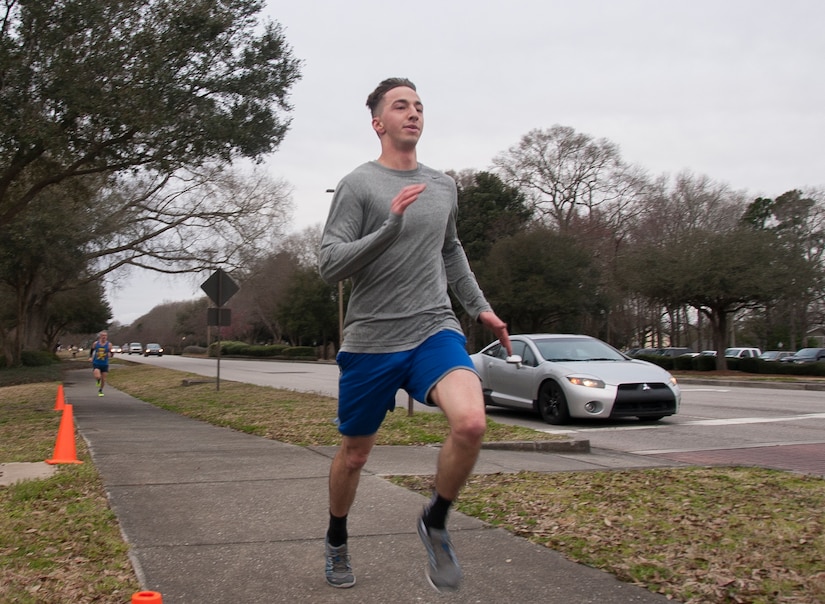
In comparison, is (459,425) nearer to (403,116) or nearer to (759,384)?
(403,116)

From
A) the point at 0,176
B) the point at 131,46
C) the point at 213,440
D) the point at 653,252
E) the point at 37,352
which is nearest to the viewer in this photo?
the point at 213,440

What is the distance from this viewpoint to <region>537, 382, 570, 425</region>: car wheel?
39.4 feet

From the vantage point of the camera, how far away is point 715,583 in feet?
12.2

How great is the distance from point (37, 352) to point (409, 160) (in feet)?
154

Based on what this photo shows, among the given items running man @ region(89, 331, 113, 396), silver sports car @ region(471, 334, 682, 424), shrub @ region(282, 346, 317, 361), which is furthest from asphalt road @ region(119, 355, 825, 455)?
shrub @ region(282, 346, 317, 361)

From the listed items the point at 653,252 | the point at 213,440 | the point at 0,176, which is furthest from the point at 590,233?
the point at 213,440

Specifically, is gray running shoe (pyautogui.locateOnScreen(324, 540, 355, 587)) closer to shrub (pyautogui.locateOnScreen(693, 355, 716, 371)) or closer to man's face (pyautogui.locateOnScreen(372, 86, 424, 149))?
man's face (pyautogui.locateOnScreen(372, 86, 424, 149))

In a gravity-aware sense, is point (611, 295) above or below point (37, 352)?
above

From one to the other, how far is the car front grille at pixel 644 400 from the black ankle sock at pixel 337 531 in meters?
8.48

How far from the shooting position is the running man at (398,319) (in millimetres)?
3277

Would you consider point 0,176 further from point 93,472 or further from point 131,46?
point 93,472

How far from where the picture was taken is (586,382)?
11.8 meters

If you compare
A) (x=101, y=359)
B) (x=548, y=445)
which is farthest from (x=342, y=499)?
(x=101, y=359)

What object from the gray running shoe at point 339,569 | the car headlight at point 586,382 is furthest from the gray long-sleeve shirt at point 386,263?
the car headlight at point 586,382
